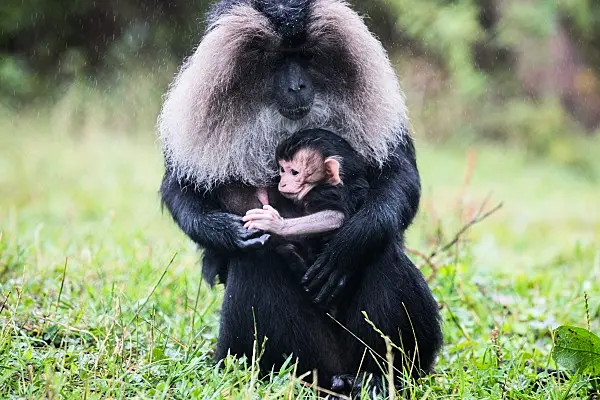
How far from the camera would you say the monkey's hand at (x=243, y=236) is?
309cm

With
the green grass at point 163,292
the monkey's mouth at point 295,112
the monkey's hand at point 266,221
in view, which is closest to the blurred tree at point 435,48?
the green grass at point 163,292

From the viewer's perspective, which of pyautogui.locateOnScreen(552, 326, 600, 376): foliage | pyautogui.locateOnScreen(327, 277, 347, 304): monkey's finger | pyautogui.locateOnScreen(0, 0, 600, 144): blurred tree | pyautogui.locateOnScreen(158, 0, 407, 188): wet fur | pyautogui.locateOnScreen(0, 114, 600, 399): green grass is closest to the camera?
pyautogui.locateOnScreen(0, 114, 600, 399): green grass

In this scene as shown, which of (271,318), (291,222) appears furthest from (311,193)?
(271,318)

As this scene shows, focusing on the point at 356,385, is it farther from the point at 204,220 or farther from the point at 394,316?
the point at 204,220

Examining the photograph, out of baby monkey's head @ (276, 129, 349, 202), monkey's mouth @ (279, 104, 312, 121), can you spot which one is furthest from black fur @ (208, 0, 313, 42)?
baby monkey's head @ (276, 129, 349, 202)

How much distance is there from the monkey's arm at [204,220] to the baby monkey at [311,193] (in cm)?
6

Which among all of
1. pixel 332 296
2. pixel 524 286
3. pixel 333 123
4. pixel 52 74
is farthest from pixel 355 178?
pixel 52 74

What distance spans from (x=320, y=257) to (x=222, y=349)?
527 millimetres

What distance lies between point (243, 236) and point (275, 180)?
35cm

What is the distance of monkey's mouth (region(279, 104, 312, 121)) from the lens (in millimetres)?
3225

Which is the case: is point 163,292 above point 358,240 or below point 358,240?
below

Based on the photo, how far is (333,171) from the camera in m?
3.14

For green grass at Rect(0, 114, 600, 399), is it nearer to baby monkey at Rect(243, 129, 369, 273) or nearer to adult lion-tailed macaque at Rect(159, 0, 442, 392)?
adult lion-tailed macaque at Rect(159, 0, 442, 392)

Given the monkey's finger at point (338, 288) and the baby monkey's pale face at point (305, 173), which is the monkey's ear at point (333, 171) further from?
the monkey's finger at point (338, 288)
